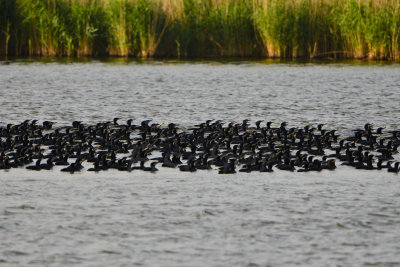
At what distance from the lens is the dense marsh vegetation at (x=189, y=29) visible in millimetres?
27516

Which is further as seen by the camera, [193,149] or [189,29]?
[189,29]

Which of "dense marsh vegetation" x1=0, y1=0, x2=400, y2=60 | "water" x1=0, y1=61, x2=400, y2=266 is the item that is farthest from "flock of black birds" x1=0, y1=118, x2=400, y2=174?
"dense marsh vegetation" x1=0, y1=0, x2=400, y2=60

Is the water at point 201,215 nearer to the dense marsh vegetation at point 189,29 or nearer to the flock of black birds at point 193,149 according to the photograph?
the flock of black birds at point 193,149

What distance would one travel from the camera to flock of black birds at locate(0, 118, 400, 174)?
38.4 ft

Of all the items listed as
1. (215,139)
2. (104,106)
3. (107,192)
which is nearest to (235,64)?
(104,106)

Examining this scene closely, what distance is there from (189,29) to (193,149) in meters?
17.2

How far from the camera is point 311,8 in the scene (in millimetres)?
28375

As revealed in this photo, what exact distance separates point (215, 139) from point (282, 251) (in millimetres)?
5988

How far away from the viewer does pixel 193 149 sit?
12.7 metres

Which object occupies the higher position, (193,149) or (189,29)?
(189,29)

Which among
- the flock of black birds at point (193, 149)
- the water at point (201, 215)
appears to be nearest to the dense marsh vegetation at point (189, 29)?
the water at point (201, 215)

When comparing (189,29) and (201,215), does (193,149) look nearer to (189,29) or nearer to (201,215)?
(201,215)

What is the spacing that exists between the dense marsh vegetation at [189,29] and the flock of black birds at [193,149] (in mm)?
12963

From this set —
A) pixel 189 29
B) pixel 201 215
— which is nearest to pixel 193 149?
pixel 201 215
